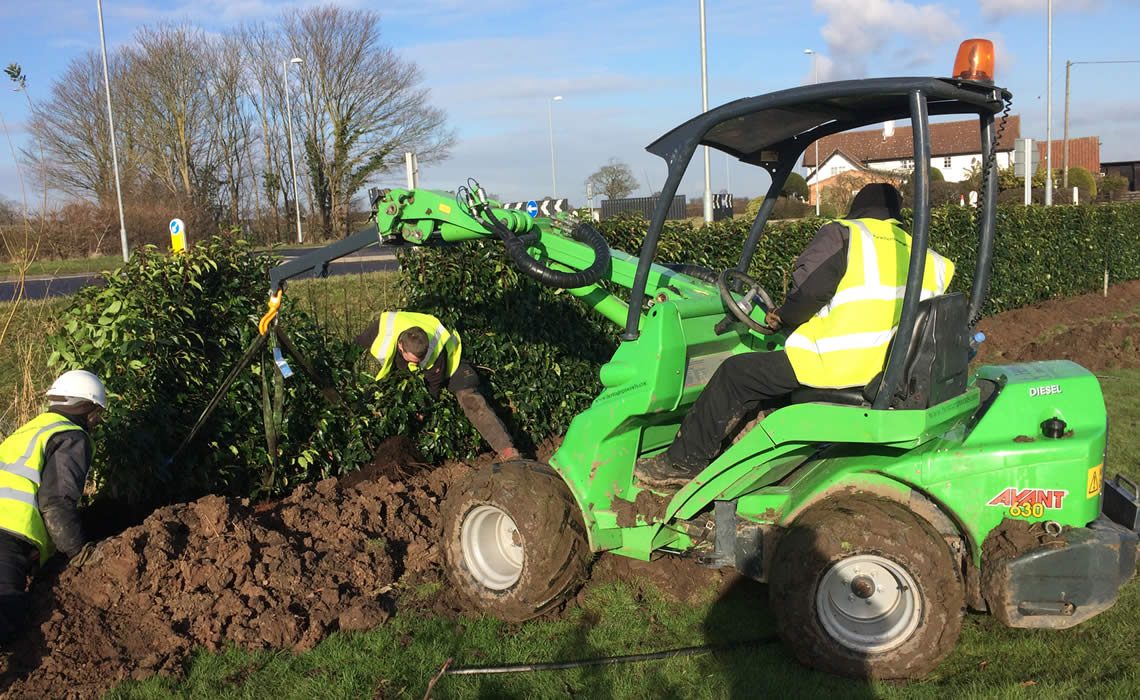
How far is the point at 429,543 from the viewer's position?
589 centimetres

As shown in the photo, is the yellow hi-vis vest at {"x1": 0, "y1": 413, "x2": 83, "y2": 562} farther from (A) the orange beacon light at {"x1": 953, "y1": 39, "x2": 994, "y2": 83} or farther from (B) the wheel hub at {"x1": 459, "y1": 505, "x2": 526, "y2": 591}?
(A) the orange beacon light at {"x1": 953, "y1": 39, "x2": 994, "y2": 83}

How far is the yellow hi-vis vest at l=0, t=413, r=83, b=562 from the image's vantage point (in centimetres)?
469

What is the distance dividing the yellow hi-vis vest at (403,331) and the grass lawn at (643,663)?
Result: 84.5 inches

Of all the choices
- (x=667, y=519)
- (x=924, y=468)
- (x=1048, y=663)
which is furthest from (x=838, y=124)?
(x=1048, y=663)

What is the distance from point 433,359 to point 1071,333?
35.4ft

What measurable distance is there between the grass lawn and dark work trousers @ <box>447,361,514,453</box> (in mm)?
1923

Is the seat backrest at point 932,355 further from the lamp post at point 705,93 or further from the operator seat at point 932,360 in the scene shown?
the lamp post at point 705,93

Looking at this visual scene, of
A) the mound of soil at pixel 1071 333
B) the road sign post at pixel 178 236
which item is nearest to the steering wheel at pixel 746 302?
the road sign post at pixel 178 236

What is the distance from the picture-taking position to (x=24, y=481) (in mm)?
4754

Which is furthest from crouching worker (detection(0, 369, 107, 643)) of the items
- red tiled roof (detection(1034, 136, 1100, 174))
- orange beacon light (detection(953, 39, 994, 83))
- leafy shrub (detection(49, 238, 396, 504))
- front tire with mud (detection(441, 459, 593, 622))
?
red tiled roof (detection(1034, 136, 1100, 174))

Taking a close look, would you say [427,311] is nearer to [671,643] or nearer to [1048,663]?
[671,643]

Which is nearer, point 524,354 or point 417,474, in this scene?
point 417,474

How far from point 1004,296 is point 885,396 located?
44.1 feet

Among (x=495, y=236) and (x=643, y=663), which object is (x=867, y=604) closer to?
(x=643, y=663)
